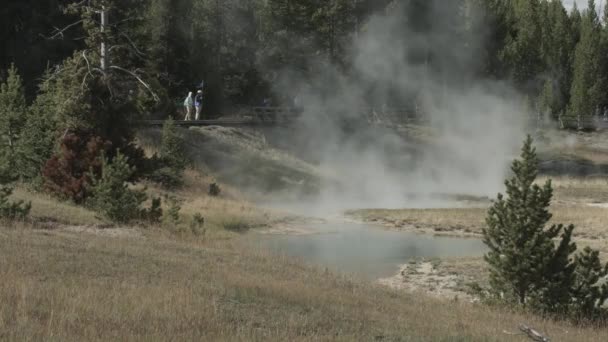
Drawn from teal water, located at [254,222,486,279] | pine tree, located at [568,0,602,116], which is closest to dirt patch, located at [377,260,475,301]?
teal water, located at [254,222,486,279]

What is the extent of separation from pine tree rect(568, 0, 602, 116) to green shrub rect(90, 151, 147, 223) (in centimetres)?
5701

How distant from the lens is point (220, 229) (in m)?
25.7

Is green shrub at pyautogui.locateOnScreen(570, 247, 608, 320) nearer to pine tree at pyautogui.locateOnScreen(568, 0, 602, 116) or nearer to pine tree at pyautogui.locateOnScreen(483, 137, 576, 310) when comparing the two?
pine tree at pyautogui.locateOnScreen(483, 137, 576, 310)

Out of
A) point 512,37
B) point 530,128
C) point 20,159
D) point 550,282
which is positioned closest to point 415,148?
point 530,128

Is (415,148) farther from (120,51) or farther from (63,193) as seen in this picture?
(63,193)

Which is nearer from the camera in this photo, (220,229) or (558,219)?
(220,229)

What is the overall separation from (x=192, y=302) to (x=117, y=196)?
35.4 ft

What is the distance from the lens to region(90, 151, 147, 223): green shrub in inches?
725

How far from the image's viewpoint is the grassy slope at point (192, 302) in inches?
283

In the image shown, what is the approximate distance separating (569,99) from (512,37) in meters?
12.3

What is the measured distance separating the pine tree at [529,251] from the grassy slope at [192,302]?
884mm

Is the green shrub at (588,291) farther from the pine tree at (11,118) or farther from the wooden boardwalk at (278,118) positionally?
the wooden boardwalk at (278,118)

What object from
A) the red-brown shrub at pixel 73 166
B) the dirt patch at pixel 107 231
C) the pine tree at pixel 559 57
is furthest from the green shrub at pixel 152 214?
the pine tree at pixel 559 57

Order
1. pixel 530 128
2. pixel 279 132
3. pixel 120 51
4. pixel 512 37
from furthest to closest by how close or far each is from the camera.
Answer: pixel 512 37
pixel 530 128
pixel 279 132
pixel 120 51
